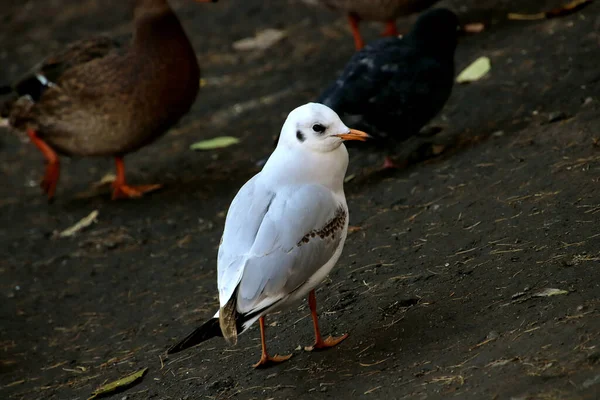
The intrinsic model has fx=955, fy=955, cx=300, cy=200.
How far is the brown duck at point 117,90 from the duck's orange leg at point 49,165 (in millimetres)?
112

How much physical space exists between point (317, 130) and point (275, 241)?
58 cm

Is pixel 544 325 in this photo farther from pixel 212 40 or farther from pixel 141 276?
pixel 212 40

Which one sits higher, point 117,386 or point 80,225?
point 117,386

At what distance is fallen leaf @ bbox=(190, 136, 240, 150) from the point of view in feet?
26.0

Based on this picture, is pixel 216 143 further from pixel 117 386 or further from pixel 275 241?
pixel 275 241

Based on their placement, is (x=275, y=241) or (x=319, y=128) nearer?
(x=275, y=241)

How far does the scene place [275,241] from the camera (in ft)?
13.1

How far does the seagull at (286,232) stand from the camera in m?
3.86

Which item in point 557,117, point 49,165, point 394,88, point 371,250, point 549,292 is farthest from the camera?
point 49,165

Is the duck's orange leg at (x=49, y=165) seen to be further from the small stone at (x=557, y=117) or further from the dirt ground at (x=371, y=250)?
the small stone at (x=557, y=117)

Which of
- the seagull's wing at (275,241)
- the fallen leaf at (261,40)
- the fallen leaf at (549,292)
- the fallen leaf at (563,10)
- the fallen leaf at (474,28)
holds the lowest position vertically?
the fallen leaf at (261,40)

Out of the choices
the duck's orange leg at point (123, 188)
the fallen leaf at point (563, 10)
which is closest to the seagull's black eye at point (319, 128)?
the duck's orange leg at point (123, 188)

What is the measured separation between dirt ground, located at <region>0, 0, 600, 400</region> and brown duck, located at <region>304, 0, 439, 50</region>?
1.46ft

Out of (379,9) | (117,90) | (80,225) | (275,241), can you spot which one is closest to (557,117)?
(379,9)
